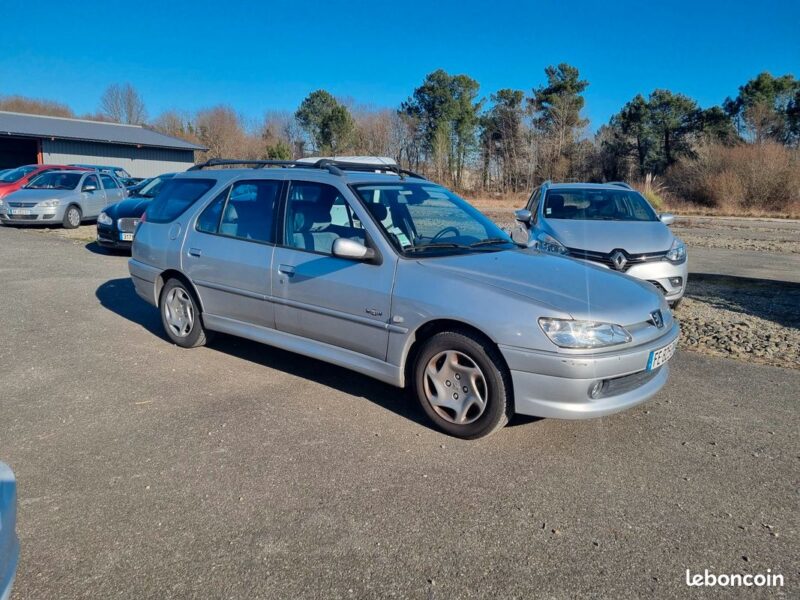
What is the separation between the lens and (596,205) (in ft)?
29.2

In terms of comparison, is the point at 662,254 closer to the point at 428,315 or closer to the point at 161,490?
the point at 428,315

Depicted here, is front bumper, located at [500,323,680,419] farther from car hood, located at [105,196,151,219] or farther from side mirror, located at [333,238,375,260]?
car hood, located at [105,196,151,219]

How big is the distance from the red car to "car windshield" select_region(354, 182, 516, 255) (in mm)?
15538

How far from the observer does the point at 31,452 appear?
12.2 ft

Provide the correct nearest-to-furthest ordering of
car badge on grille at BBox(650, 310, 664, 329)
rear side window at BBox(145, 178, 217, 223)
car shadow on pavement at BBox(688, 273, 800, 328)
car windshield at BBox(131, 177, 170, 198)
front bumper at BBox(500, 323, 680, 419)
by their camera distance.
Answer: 1. front bumper at BBox(500, 323, 680, 419)
2. car badge on grille at BBox(650, 310, 664, 329)
3. rear side window at BBox(145, 178, 217, 223)
4. car shadow on pavement at BBox(688, 273, 800, 328)
5. car windshield at BBox(131, 177, 170, 198)

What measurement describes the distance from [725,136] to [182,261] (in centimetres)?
5082

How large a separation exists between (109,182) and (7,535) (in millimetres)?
17780

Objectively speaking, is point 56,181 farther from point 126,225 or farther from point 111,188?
point 126,225

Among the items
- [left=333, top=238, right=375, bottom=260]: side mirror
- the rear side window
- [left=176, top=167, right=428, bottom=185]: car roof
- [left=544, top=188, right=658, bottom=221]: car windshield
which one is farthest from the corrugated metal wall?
[left=333, top=238, right=375, bottom=260]: side mirror

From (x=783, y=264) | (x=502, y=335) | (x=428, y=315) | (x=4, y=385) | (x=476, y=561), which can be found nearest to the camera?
(x=476, y=561)

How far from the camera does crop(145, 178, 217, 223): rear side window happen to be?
5781 millimetres

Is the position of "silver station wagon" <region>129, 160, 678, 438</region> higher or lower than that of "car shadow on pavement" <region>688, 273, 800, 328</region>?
higher

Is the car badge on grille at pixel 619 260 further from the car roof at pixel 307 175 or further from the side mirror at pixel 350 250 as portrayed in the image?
the side mirror at pixel 350 250

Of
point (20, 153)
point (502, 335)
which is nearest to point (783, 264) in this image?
point (502, 335)
